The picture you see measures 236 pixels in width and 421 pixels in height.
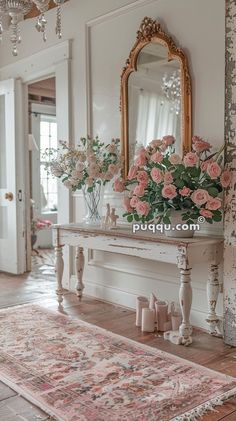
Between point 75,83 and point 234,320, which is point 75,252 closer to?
point 75,83

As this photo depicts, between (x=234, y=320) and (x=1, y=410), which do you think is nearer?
(x=1, y=410)

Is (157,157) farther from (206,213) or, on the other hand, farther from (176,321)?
(176,321)

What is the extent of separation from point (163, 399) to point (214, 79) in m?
2.09

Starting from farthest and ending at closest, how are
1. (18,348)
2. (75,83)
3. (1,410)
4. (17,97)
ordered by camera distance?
(17,97) < (75,83) < (18,348) < (1,410)

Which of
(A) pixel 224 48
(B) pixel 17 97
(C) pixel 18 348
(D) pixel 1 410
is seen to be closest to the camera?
(D) pixel 1 410

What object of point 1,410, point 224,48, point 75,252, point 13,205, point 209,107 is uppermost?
point 224,48

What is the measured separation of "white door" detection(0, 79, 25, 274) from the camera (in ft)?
16.8

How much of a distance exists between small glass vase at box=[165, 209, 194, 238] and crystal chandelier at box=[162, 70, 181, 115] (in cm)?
84

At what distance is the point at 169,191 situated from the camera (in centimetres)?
288

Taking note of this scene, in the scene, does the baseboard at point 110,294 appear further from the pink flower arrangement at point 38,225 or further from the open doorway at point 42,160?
the open doorway at point 42,160

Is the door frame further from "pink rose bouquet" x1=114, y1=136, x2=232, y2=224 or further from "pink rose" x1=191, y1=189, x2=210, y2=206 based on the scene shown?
"pink rose" x1=191, y1=189, x2=210, y2=206

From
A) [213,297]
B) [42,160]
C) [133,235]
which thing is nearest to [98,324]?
[133,235]

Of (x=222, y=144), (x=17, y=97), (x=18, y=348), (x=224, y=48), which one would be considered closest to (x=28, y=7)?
(x=224, y=48)

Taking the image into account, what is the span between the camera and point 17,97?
5098 mm
